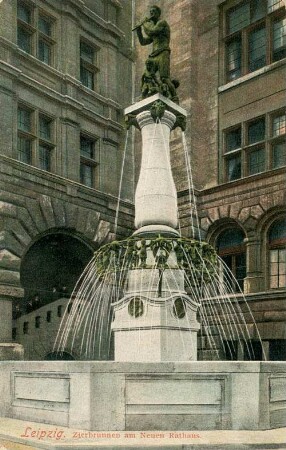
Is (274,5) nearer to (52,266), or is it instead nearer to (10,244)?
(52,266)

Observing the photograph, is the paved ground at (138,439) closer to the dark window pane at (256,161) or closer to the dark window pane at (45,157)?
the dark window pane at (45,157)

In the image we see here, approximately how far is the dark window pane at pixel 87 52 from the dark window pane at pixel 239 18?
5627 mm

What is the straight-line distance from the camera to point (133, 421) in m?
7.60

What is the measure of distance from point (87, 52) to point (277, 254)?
1094 cm

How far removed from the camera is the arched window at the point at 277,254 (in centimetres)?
1932

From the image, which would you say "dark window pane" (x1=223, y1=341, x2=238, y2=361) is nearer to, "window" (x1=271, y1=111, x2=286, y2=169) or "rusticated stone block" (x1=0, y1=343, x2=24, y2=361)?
"window" (x1=271, y1=111, x2=286, y2=169)

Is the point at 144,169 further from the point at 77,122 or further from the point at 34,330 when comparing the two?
the point at 77,122

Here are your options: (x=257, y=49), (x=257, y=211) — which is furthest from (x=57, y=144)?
(x=257, y=49)

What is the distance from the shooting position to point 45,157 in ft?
66.1

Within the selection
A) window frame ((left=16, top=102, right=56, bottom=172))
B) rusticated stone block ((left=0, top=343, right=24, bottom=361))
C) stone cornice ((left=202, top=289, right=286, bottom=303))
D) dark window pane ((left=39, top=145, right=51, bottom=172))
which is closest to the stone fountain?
rusticated stone block ((left=0, top=343, right=24, bottom=361))

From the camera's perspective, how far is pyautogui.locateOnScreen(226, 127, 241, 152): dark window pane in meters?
22.0

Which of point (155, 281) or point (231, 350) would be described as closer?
point (155, 281)

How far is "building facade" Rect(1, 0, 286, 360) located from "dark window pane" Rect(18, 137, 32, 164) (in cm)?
5

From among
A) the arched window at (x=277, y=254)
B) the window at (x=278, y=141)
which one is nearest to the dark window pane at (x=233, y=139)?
the window at (x=278, y=141)
